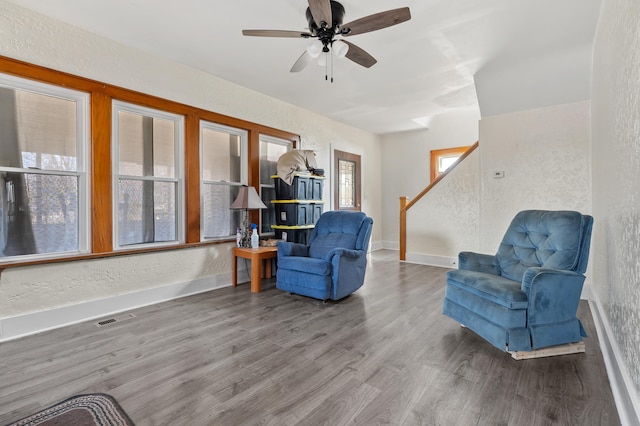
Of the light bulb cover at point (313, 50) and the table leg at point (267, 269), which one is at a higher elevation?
the light bulb cover at point (313, 50)

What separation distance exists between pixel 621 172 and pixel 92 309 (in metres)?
4.33

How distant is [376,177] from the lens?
7.34 m

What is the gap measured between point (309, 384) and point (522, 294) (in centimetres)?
155

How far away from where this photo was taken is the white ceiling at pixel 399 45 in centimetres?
257

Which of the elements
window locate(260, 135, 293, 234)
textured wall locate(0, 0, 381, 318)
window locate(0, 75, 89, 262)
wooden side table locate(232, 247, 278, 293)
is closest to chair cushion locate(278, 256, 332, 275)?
wooden side table locate(232, 247, 278, 293)

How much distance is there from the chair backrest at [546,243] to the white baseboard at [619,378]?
497mm

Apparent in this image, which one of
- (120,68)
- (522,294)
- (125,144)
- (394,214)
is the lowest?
(522,294)

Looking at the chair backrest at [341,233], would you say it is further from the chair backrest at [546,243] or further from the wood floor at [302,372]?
the chair backrest at [546,243]

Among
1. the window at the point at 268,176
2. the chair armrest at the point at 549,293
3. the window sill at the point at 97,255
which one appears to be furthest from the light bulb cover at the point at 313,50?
the window sill at the point at 97,255

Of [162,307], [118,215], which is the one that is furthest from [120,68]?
[162,307]

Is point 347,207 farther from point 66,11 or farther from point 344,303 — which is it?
point 66,11

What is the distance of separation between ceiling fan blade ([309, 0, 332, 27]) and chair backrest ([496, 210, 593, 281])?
2371mm

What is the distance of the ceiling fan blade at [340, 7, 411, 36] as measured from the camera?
2.11 metres

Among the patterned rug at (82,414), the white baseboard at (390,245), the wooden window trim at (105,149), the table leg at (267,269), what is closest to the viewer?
the patterned rug at (82,414)
